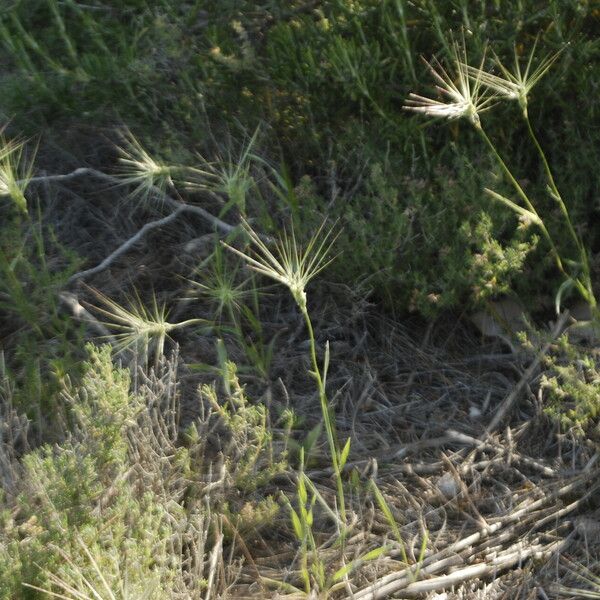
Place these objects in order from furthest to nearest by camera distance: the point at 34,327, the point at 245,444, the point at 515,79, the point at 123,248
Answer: the point at 123,248 → the point at 34,327 → the point at 515,79 → the point at 245,444

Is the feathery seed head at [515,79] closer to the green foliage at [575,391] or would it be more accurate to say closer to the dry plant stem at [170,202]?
the green foliage at [575,391]

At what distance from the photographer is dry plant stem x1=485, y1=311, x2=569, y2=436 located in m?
2.57

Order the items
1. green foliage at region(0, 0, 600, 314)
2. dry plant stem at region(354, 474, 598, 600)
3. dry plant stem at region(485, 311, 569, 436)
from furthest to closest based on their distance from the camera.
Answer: green foliage at region(0, 0, 600, 314) < dry plant stem at region(485, 311, 569, 436) < dry plant stem at region(354, 474, 598, 600)

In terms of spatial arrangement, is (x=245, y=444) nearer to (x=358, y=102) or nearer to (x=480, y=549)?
(x=480, y=549)

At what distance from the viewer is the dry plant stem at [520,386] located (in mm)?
2572

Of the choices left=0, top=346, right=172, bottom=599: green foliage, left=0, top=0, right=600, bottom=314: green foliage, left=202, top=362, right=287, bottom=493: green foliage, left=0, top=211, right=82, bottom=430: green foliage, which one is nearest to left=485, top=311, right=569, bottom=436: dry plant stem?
left=0, top=0, right=600, bottom=314: green foliage

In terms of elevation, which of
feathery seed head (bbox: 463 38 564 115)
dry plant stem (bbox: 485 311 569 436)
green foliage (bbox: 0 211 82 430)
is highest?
feathery seed head (bbox: 463 38 564 115)

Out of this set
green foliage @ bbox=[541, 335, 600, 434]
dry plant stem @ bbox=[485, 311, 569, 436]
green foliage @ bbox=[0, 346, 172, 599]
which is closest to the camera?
green foliage @ bbox=[0, 346, 172, 599]

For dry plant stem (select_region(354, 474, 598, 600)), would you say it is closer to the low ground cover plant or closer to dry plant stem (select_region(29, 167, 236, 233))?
the low ground cover plant

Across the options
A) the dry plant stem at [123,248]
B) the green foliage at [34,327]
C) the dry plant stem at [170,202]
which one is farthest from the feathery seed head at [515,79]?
the green foliage at [34,327]

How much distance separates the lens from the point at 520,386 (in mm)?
2627

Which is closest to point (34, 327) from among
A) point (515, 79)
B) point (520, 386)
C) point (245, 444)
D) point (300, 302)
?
point (245, 444)

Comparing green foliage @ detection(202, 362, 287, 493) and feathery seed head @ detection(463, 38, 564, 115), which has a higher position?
feathery seed head @ detection(463, 38, 564, 115)

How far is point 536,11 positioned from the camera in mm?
2730
